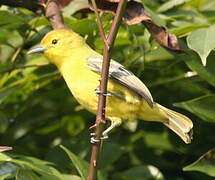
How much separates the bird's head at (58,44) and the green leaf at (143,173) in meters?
0.84

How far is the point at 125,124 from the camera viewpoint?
13.6ft

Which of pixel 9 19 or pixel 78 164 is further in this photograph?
pixel 9 19

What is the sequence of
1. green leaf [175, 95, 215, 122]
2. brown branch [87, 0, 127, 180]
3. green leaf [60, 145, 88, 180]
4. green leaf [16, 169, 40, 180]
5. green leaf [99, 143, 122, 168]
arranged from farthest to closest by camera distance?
1. green leaf [99, 143, 122, 168]
2. green leaf [175, 95, 215, 122]
3. green leaf [60, 145, 88, 180]
4. green leaf [16, 169, 40, 180]
5. brown branch [87, 0, 127, 180]

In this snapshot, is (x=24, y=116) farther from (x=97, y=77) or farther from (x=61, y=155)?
(x=97, y=77)

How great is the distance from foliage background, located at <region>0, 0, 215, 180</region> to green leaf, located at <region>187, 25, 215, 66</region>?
0.22 ft

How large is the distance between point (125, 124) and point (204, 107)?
1.15 metres

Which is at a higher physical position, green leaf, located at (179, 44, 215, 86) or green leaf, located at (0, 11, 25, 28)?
green leaf, located at (0, 11, 25, 28)

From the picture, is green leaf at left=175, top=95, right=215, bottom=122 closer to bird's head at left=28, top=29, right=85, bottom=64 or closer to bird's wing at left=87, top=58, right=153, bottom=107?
bird's wing at left=87, top=58, right=153, bottom=107

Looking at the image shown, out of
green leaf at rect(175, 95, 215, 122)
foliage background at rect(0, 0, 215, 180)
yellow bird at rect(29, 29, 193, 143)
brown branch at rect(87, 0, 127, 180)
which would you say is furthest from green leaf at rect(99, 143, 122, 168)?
brown branch at rect(87, 0, 127, 180)

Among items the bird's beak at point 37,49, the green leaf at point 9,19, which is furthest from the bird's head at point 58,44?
the green leaf at point 9,19

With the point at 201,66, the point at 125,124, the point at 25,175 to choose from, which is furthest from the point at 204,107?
the point at 125,124

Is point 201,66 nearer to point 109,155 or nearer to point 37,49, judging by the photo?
point 109,155

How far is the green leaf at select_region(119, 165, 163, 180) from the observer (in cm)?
352

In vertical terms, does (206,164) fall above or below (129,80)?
below
